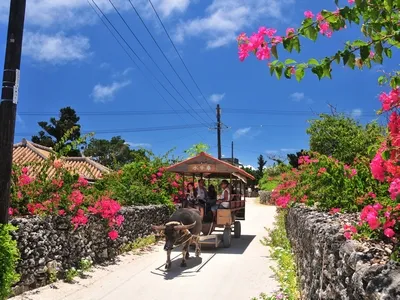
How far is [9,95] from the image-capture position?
19.7 feet

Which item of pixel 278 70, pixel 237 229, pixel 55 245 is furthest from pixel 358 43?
pixel 237 229

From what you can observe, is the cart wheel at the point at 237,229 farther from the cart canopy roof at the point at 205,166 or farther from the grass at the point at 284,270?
the cart canopy roof at the point at 205,166

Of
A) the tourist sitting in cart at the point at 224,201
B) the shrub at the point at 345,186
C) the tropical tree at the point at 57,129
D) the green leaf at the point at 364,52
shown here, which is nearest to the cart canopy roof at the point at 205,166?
the tourist sitting in cart at the point at 224,201

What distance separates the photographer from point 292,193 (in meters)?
12.5

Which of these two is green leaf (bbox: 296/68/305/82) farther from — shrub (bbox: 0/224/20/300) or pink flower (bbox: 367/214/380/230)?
shrub (bbox: 0/224/20/300)

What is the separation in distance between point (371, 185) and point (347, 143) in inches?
451

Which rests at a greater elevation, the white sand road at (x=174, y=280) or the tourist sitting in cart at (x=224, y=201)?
the tourist sitting in cart at (x=224, y=201)

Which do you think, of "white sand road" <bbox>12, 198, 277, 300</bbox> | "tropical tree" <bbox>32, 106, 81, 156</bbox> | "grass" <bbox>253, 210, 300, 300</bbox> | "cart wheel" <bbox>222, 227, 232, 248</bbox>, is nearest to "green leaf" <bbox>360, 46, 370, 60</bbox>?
"grass" <bbox>253, 210, 300, 300</bbox>

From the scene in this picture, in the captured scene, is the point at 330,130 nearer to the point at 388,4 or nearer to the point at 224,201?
the point at 224,201

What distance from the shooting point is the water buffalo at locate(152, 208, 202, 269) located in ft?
29.8

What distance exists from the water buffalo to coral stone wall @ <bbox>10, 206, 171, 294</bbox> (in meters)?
1.53

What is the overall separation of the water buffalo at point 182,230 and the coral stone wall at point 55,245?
1.53 meters

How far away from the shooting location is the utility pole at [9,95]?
5887 millimetres

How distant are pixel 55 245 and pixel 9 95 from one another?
10.5 feet
